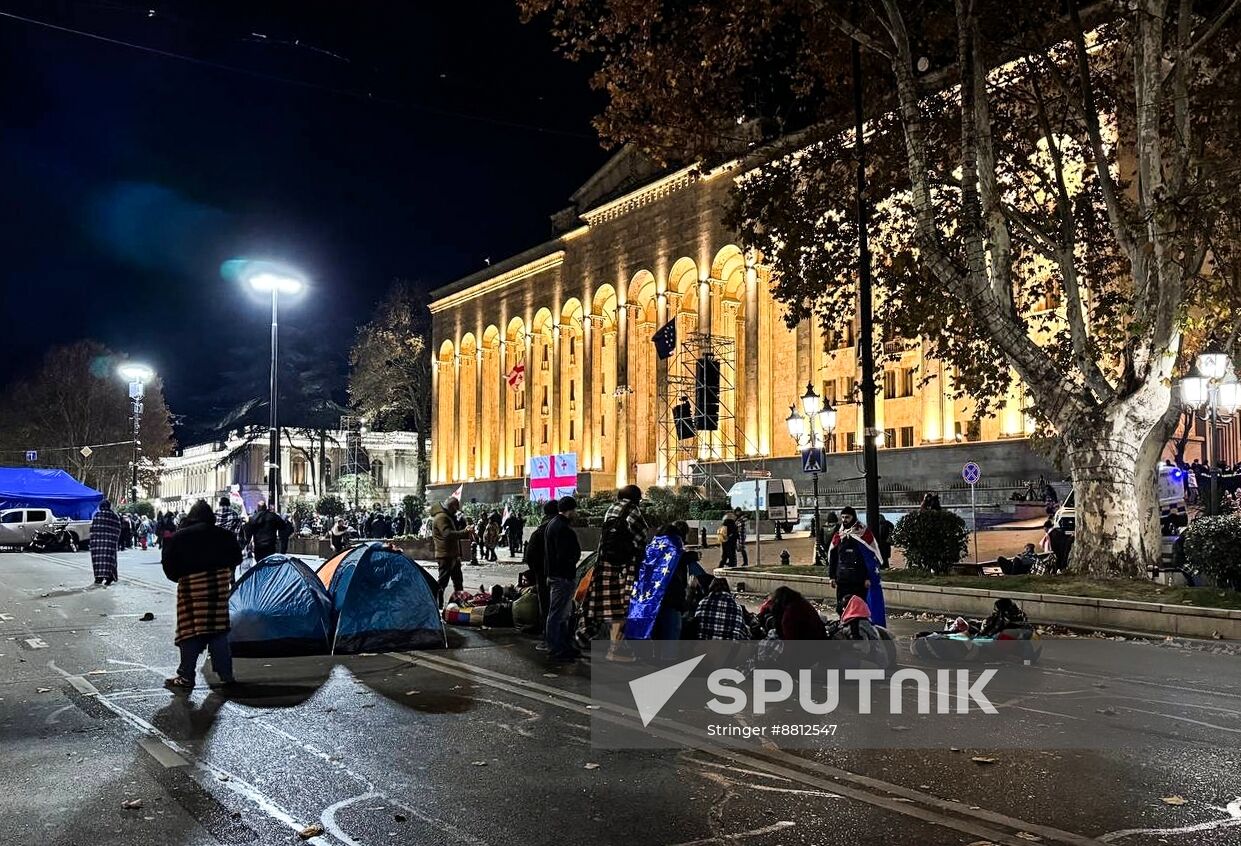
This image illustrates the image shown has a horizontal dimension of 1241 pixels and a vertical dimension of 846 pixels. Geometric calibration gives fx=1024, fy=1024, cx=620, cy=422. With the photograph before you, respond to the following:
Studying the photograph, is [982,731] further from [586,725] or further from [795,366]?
[795,366]

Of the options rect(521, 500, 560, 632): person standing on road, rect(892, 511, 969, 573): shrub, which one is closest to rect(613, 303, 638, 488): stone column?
rect(892, 511, 969, 573): shrub

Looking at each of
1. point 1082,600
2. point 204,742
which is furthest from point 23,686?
point 1082,600

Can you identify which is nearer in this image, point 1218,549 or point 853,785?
point 853,785

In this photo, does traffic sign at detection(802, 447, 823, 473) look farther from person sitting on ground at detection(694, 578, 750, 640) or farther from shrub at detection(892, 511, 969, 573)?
person sitting on ground at detection(694, 578, 750, 640)

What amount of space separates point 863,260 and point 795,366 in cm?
2541

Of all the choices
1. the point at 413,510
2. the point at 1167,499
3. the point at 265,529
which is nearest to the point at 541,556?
the point at 265,529

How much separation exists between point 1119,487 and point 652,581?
30.1ft

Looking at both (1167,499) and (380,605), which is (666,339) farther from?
(380,605)

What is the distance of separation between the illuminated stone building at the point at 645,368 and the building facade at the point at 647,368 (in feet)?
0.29

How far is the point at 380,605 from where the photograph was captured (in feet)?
34.9

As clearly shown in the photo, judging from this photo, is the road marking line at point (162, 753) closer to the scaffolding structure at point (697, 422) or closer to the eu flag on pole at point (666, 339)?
the scaffolding structure at point (697, 422)

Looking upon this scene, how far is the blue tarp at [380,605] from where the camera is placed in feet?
34.1

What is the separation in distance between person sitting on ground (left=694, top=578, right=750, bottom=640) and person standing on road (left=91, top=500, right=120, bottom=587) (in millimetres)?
14860

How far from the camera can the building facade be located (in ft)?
122
